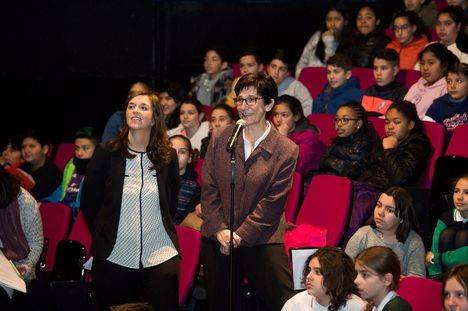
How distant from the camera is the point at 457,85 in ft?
20.5

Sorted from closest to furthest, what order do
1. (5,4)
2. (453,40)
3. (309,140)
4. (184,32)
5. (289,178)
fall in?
1. (289,178)
2. (309,140)
3. (453,40)
4. (5,4)
5. (184,32)

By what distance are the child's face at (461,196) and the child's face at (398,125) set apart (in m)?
0.93

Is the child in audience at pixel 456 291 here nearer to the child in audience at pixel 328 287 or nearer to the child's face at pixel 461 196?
the child in audience at pixel 328 287

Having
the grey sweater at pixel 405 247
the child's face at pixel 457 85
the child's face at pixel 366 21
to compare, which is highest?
the child's face at pixel 366 21

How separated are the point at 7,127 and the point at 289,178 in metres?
4.40

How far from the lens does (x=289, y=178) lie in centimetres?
458

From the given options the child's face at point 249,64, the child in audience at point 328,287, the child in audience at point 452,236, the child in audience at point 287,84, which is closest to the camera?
the child in audience at point 328,287

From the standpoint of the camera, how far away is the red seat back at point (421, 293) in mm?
4223

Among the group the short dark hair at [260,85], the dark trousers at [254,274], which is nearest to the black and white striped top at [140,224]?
the dark trousers at [254,274]

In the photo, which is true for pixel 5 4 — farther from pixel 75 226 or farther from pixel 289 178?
pixel 289 178

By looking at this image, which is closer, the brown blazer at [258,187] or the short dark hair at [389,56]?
the brown blazer at [258,187]

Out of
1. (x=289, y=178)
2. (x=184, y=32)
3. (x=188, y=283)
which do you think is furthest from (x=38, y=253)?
(x=184, y=32)

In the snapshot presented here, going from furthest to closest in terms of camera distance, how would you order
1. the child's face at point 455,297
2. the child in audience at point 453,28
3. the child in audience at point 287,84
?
the child in audience at point 287,84 → the child in audience at point 453,28 → the child's face at point 455,297

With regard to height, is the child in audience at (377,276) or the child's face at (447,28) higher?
the child's face at (447,28)
